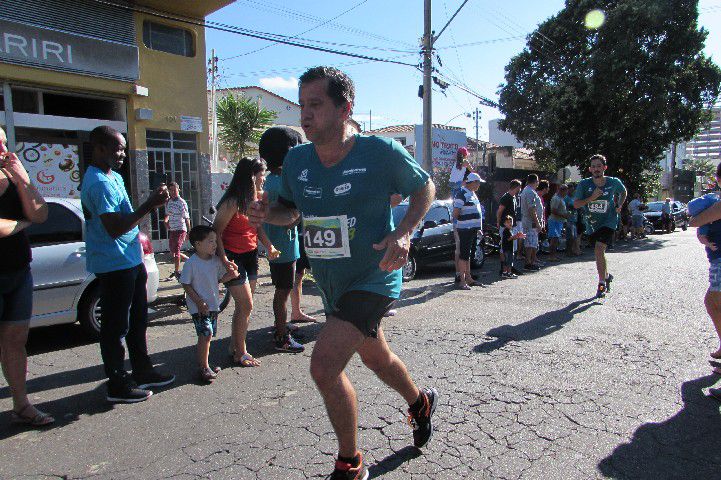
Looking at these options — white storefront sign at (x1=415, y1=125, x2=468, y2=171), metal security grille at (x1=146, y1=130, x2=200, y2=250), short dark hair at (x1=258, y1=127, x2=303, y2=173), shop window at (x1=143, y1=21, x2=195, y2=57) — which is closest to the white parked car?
short dark hair at (x1=258, y1=127, x2=303, y2=173)

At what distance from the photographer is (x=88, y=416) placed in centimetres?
347

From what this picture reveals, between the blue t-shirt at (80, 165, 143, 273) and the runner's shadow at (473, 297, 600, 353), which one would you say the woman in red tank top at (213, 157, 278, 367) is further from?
the runner's shadow at (473, 297, 600, 353)

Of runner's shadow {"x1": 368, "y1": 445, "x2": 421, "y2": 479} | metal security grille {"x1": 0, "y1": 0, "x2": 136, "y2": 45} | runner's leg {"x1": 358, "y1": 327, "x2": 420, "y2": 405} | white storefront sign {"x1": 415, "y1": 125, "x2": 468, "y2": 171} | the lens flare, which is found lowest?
runner's shadow {"x1": 368, "y1": 445, "x2": 421, "y2": 479}

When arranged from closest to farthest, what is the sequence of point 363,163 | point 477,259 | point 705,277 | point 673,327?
1. point 363,163
2. point 673,327
3. point 705,277
4. point 477,259

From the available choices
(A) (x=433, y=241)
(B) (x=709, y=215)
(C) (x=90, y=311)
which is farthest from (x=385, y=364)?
(A) (x=433, y=241)

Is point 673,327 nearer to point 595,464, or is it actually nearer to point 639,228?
point 595,464

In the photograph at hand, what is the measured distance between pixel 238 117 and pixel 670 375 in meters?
26.3

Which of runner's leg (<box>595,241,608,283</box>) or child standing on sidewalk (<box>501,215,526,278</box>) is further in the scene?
child standing on sidewalk (<box>501,215,526,278</box>)

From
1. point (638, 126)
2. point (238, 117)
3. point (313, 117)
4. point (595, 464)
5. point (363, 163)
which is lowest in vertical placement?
point (595, 464)

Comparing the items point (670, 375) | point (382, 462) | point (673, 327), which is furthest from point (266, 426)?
point (673, 327)

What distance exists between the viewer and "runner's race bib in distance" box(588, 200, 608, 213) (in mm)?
6855

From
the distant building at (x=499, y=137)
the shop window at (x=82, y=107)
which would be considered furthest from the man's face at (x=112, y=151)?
the distant building at (x=499, y=137)

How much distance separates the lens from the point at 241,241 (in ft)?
14.4

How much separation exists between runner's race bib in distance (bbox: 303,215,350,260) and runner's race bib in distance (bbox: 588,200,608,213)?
18.1ft
